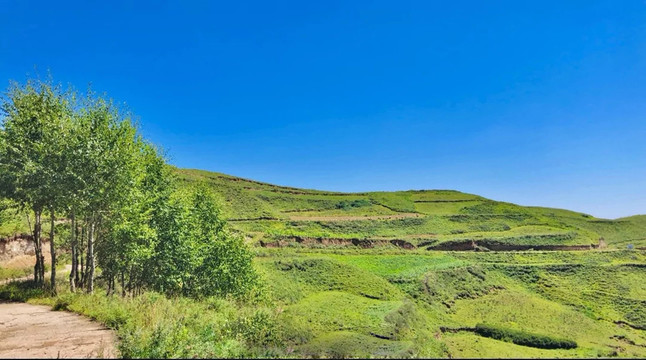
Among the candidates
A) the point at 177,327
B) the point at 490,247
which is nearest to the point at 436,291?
the point at 177,327

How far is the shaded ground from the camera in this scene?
1119cm

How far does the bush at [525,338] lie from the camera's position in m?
27.9

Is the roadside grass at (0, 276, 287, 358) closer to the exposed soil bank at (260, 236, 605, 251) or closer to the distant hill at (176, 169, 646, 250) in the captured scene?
the distant hill at (176, 169, 646, 250)

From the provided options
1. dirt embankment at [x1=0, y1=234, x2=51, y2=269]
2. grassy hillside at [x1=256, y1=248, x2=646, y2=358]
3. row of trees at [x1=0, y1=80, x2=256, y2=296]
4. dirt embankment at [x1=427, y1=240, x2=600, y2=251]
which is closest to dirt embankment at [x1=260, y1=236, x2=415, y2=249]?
grassy hillside at [x1=256, y1=248, x2=646, y2=358]

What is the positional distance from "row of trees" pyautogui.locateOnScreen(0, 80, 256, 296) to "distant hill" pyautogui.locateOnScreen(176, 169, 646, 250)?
108 feet

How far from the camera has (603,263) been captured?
57.9 meters

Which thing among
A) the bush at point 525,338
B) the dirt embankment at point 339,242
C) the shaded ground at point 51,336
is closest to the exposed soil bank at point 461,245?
the dirt embankment at point 339,242

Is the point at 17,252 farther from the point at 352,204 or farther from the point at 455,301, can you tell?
the point at 352,204

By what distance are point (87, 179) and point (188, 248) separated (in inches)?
277

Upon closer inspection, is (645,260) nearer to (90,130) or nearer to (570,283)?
(570,283)

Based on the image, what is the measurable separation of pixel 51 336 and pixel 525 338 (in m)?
29.8

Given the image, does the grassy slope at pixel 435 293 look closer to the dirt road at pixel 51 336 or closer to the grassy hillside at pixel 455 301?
the grassy hillside at pixel 455 301

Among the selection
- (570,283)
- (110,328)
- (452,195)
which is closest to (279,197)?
(452,195)

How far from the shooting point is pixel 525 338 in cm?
2892
